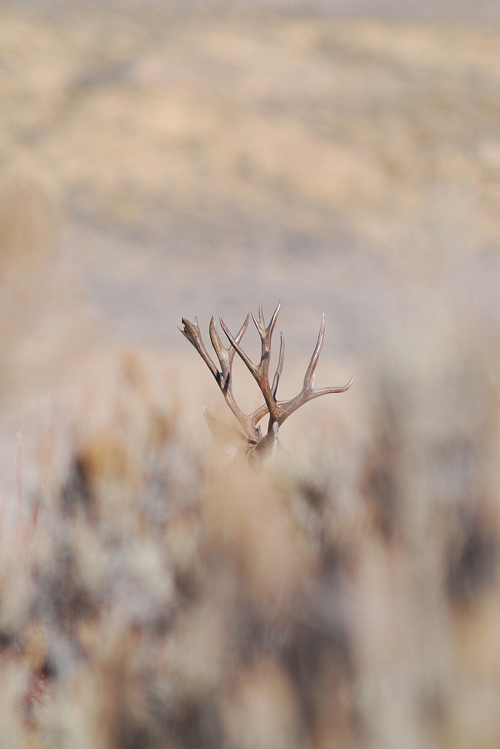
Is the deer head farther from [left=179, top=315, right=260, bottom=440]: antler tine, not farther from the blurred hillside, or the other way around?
the blurred hillside

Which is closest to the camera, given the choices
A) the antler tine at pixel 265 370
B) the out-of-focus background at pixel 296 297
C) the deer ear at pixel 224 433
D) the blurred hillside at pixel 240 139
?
the out-of-focus background at pixel 296 297

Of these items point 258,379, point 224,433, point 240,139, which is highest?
point 240,139

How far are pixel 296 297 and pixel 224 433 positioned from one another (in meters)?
5.04

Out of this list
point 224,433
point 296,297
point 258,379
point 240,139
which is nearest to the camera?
point 224,433

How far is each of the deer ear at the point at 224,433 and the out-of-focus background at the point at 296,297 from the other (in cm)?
17

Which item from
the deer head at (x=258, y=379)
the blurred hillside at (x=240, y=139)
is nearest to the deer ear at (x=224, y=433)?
the deer head at (x=258, y=379)

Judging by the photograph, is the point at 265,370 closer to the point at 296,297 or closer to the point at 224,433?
the point at 224,433

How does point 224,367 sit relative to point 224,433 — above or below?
above

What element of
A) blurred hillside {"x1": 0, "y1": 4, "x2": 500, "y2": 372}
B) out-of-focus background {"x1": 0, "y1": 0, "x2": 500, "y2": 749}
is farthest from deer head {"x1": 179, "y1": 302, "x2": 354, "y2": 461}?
blurred hillside {"x1": 0, "y1": 4, "x2": 500, "y2": 372}

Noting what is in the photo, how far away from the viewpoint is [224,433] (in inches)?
54.0

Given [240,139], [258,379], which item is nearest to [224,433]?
[258,379]

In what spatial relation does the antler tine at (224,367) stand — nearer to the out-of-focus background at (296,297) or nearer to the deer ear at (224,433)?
the deer ear at (224,433)

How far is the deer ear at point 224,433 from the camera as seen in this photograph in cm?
130

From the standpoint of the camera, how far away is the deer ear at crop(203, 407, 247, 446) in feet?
4.27
